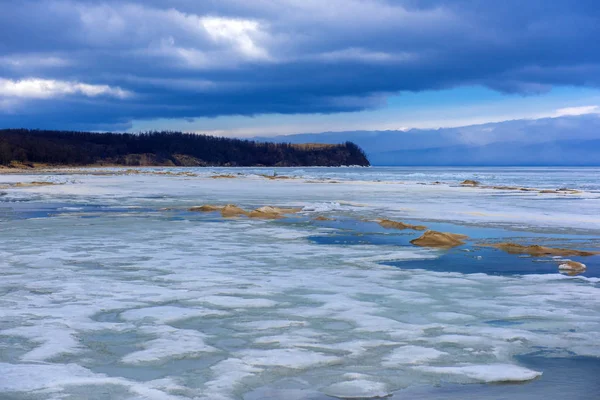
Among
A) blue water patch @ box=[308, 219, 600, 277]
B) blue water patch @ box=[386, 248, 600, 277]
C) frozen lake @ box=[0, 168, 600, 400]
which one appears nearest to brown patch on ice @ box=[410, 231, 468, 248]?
blue water patch @ box=[308, 219, 600, 277]

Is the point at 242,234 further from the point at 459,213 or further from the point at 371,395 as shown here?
the point at 371,395

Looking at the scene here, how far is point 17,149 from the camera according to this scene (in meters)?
144

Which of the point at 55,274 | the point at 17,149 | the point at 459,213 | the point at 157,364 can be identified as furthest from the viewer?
the point at 17,149

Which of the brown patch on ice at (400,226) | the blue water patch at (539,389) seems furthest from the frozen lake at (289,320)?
Answer: the brown patch on ice at (400,226)

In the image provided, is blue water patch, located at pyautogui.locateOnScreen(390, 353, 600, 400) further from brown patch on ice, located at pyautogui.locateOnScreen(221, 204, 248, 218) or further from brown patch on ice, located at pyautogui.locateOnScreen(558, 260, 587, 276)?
brown patch on ice, located at pyautogui.locateOnScreen(221, 204, 248, 218)

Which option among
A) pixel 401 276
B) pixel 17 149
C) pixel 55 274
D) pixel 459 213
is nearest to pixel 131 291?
pixel 55 274

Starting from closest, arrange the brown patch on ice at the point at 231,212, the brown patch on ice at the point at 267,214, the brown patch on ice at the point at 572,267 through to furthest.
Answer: the brown patch on ice at the point at 572,267 → the brown patch on ice at the point at 267,214 → the brown patch on ice at the point at 231,212

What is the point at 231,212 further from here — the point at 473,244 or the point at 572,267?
the point at 572,267

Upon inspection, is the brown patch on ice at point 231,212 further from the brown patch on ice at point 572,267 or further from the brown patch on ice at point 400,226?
the brown patch on ice at point 572,267

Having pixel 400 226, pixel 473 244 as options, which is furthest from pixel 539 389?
pixel 400 226

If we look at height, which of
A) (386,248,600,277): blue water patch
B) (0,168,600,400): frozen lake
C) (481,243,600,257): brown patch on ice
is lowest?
(0,168,600,400): frozen lake

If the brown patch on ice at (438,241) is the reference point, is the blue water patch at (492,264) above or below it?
below

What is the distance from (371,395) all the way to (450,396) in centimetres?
49

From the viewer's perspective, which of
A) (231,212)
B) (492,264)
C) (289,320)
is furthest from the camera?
(231,212)
